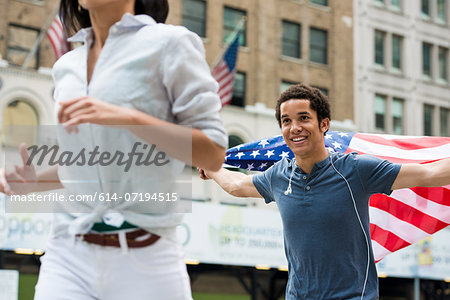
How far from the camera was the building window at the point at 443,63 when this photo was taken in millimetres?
33531

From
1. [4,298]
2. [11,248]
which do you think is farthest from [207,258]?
[4,298]

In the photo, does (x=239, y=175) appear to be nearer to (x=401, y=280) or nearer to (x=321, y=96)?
(x=321, y=96)

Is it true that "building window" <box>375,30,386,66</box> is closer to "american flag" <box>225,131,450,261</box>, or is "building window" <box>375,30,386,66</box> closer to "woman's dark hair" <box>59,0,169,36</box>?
"american flag" <box>225,131,450,261</box>

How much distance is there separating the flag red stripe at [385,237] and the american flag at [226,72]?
15.3 meters

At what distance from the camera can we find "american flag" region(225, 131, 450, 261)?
5578 millimetres

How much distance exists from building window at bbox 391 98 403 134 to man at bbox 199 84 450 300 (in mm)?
27683

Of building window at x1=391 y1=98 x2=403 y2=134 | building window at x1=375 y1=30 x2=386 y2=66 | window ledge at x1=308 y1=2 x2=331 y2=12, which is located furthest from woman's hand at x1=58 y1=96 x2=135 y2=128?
building window at x1=375 y1=30 x2=386 y2=66

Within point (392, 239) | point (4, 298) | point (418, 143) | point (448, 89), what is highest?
point (448, 89)

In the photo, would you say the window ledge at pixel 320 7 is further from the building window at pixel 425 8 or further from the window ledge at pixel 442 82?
the window ledge at pixel 442 82

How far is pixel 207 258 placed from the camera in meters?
17.7

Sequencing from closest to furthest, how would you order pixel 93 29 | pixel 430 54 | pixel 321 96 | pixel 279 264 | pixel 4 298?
1. pixel 93 29
2. pixel 321 96
3. pixel 4 298
4. pixel 279 264
5. pixel 430 54

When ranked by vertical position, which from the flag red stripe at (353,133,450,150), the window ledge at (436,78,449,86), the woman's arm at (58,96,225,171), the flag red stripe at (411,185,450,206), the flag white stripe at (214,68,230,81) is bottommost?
the woman's arm at (58,96,225,171)

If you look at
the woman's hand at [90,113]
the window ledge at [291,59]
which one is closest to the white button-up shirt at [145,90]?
the woman's hand at [90,113]

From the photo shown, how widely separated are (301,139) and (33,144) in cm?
223
